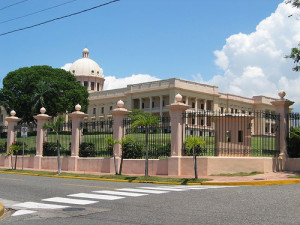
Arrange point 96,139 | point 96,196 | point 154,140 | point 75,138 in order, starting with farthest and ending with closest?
point 75,138 < point 96,139 < point 154,140 < point 96,196

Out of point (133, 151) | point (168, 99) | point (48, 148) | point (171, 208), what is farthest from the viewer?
point (168, 99)

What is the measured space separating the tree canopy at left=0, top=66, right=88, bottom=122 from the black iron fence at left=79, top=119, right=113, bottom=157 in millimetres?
37386

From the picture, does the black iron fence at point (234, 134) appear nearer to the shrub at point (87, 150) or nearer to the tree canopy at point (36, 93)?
the shrub at point (87, 150)

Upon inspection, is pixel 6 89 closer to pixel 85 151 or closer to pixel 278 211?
pixel 85 151

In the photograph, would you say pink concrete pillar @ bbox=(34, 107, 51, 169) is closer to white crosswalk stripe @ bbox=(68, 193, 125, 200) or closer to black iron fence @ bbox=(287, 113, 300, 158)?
white crosswalk stripe @ bbox=(68, 193, 125, 200)

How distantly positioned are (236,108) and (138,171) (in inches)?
3117

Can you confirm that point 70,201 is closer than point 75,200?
Yes

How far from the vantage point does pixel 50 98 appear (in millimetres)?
61938

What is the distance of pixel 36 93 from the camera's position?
2352 inches

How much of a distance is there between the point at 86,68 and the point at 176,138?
101590 millimetres

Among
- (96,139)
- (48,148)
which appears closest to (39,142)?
(48,148)

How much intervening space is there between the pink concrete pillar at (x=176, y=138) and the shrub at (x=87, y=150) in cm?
579

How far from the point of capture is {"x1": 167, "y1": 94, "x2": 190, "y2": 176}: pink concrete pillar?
1819cm

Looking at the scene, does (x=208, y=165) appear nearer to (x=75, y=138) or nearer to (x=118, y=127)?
(x=118, y=127)
